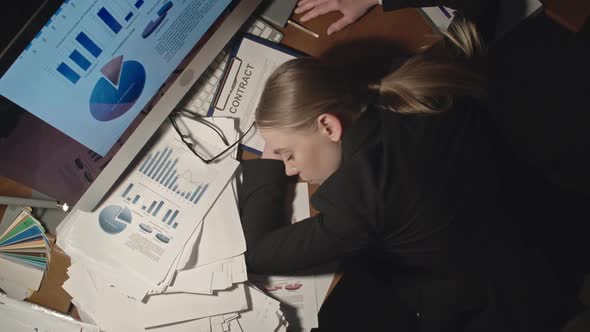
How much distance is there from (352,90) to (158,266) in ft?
1.74

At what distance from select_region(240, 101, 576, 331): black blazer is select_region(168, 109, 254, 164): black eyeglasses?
139mm

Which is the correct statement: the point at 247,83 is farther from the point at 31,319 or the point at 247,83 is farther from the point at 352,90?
the point at 31,319

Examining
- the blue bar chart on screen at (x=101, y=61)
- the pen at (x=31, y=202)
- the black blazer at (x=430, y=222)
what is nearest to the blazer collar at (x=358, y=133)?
the black blazer at (x=430, y=222)

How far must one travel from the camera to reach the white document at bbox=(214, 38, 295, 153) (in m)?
0.98

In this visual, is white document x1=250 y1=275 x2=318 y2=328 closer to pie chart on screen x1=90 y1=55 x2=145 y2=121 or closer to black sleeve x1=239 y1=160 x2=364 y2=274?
black sleeve x1=239 y1=160 x2=364 y2=274

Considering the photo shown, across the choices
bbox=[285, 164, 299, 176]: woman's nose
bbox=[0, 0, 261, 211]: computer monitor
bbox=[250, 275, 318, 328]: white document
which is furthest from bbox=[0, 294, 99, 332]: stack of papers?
bbox=[285, 164, 299, 176]: woman's nose

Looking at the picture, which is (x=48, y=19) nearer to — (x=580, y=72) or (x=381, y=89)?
(x=381, y=89)

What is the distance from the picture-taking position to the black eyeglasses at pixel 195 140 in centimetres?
94

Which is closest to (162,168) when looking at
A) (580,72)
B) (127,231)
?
(127,231)

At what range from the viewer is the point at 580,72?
1.64 m

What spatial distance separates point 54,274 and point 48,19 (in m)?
0.58

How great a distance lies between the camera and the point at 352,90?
2.85 feet

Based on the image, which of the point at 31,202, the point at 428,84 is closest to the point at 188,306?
the point at 31,202

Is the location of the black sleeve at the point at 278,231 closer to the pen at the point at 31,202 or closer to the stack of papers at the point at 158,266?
the stack of papers at the point at 158,266
